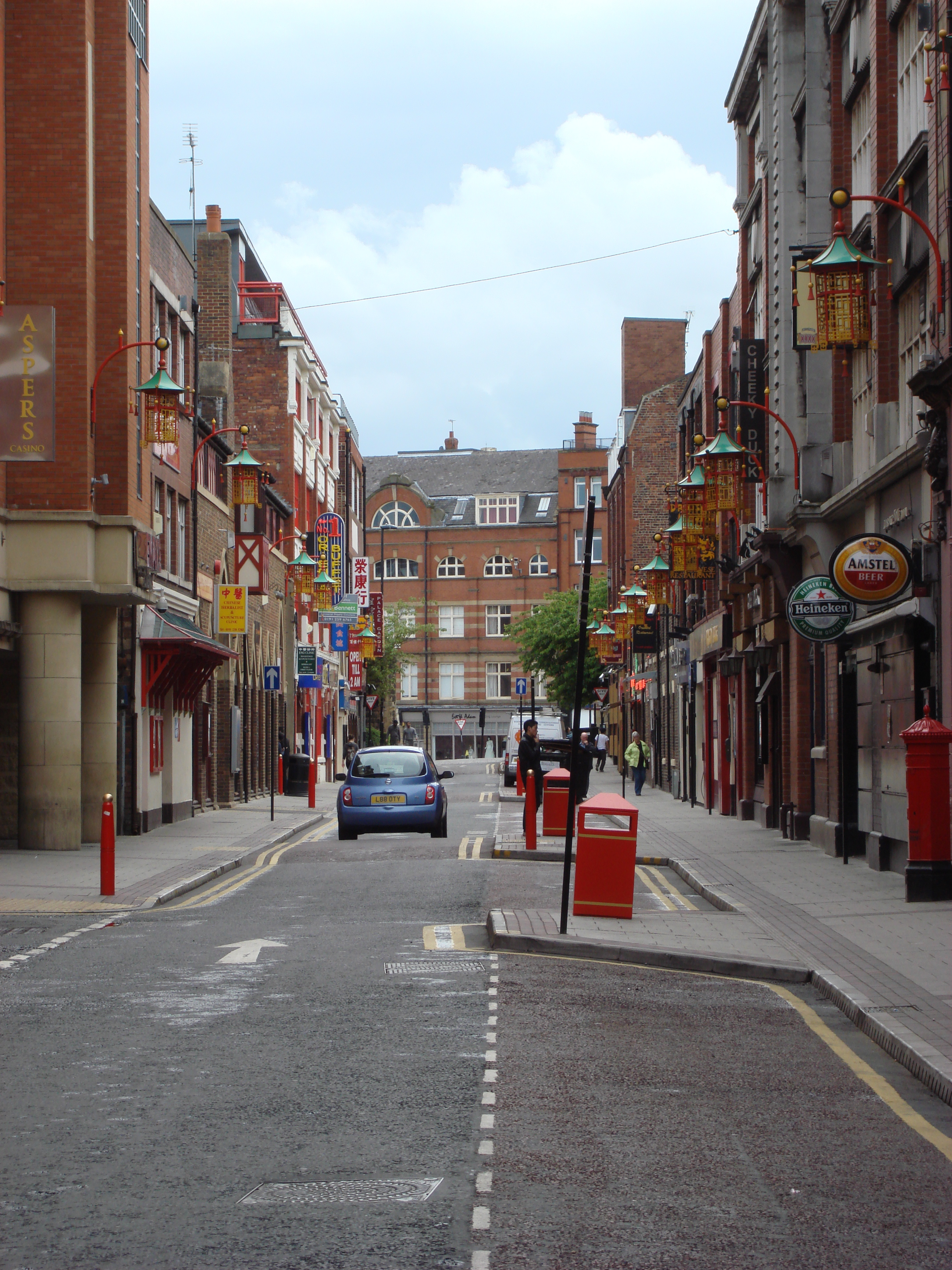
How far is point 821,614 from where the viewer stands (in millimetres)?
20422

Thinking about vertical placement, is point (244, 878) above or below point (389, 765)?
below

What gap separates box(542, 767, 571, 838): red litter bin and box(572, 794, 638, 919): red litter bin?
10.8 meters

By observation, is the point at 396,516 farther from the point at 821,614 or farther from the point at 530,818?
the point at 821,614

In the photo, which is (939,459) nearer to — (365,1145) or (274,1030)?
(274,1030)

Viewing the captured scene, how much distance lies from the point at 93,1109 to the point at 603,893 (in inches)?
314

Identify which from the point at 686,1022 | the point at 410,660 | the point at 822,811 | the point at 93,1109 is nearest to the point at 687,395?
the point at 822,811

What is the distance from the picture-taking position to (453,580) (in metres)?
101

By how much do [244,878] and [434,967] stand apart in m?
9.15

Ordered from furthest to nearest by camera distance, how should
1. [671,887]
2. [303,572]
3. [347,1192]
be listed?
[303,572], [671,887], [347,1192]

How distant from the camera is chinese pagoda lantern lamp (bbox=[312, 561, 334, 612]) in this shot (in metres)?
45.5

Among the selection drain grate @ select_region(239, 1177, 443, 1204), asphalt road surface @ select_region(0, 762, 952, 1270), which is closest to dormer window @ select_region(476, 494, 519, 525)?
asphalt road surface @ select_region(0, 762, 952, 1270)

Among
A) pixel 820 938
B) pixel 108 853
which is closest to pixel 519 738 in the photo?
pixel 108 853

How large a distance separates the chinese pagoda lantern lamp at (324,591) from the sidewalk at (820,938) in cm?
2533

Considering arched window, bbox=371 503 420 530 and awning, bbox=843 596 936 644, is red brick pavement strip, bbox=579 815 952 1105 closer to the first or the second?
awning, bbox=843 596 936 644
